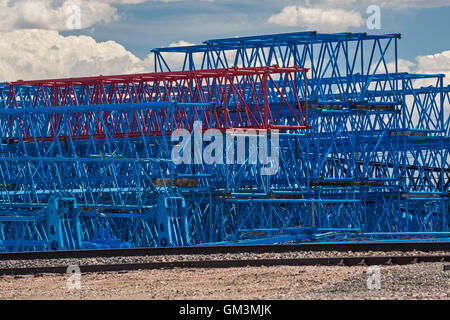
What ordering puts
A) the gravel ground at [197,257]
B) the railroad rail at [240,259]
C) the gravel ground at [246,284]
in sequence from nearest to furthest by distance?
the gravel ground at [246,284], the railroad rail at [240,259], the gravel ground at [197,257]

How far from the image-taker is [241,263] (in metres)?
24.2

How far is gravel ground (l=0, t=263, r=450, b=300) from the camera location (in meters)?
18.6

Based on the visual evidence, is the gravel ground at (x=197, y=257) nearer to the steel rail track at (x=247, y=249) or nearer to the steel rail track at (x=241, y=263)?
the steel rail track at (x=247, y=249)

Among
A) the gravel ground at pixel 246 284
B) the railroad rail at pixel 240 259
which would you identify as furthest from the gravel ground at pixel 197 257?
the gravel ground at pixel 246 284

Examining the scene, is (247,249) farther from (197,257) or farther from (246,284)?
(246,284)

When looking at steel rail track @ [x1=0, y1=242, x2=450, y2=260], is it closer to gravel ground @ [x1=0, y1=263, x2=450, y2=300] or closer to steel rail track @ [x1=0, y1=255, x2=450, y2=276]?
steel rail track @ [x1=0, y1=255, x2=450, y2=276]

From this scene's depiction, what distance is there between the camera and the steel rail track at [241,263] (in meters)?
23.5

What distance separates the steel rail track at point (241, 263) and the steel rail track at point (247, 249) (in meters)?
2.71

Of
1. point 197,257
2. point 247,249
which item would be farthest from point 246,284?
point 247,249

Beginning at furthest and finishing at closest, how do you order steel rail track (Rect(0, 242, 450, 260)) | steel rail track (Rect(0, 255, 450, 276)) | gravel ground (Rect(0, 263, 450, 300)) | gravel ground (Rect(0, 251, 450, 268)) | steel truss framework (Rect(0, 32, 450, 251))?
steel truss framework (Rect(0, 32, 450, 251)) → steel rail track (Rect(0, 242, 450, 260)) → gravel ground (Rect(0, 251, 450, 268)) → steel rail track (Rect(0, 255, 450, 276)) → gravel ground (Rect(0, 263, 450, 300))

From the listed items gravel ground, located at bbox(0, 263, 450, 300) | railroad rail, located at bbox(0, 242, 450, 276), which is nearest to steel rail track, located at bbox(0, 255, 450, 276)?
railroad rail, located at bbox(0, 242, 450, 276)

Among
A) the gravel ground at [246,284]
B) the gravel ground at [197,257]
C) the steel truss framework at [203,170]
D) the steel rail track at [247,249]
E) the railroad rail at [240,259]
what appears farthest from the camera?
the steel truss framework at [203,170]

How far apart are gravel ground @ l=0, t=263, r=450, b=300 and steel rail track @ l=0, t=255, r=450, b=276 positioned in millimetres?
570
